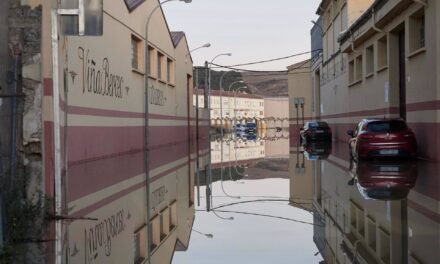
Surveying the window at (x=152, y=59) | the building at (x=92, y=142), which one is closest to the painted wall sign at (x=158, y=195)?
the building at (x=92, y=142)

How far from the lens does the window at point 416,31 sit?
22.4 m

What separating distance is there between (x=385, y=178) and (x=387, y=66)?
38.4 ft

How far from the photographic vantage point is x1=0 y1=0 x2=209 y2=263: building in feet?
30.3

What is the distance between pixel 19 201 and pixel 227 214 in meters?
4.54

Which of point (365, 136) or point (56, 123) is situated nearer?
point (56, 123)

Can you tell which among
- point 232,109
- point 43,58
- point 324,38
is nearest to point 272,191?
point 43,58

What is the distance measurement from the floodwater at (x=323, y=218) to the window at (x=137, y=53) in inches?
532

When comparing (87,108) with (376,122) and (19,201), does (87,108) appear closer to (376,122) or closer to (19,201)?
(376,122)

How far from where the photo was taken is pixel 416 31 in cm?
2250

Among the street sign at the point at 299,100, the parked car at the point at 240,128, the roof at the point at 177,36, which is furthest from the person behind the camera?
the parked car at the point at 240,128

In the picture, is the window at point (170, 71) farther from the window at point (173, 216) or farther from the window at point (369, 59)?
the window at point (173, 216)

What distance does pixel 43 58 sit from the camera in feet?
36.0

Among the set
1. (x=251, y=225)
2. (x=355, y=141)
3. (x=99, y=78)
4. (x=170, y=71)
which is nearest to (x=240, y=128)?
(x=170, y=71)

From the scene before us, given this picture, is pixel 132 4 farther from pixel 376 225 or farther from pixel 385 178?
pixel 376 225
